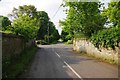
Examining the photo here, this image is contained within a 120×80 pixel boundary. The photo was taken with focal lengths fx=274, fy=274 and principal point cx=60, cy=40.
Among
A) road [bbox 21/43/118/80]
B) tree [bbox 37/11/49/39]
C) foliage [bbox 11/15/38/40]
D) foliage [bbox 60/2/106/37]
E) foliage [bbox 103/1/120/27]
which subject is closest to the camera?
road [bbox 21/43/118/80]

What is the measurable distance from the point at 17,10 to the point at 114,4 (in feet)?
200

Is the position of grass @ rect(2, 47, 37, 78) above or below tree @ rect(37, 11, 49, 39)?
below

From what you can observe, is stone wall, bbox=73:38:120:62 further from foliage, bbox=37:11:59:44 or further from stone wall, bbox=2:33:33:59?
foliage, bbox=37:11:59:44

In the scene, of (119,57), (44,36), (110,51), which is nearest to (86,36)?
(110,51)

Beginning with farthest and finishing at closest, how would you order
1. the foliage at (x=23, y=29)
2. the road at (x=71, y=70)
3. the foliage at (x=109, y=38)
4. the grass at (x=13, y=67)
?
the foliage at (x=23, y=29)
the foliage at (x=109, y=38)
the road at (x=71, y=70)
the grass at (x=13, y=67)

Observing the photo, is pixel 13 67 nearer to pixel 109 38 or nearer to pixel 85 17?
pixel 109 38

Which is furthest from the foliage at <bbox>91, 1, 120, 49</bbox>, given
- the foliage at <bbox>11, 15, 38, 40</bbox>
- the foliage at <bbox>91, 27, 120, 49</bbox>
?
the foliage at <bbox>11, 15, 38, 40</bbox>

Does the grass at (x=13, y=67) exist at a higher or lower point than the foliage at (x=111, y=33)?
lower

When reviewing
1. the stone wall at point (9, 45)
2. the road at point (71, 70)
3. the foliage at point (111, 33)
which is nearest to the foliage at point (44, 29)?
the foliage at point (111, 33)

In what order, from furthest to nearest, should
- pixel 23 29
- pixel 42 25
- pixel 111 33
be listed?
1. pixel 42 25
2. pixel 23 29
3. pixel 111 33

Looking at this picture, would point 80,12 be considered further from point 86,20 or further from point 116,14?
point 116,14

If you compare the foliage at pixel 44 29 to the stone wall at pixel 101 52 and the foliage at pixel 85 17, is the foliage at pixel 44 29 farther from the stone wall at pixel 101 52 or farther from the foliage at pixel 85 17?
the stone wall at pixel 101 52

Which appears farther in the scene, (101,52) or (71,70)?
(101,52)

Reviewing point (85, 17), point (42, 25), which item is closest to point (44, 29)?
point (42, 25)
